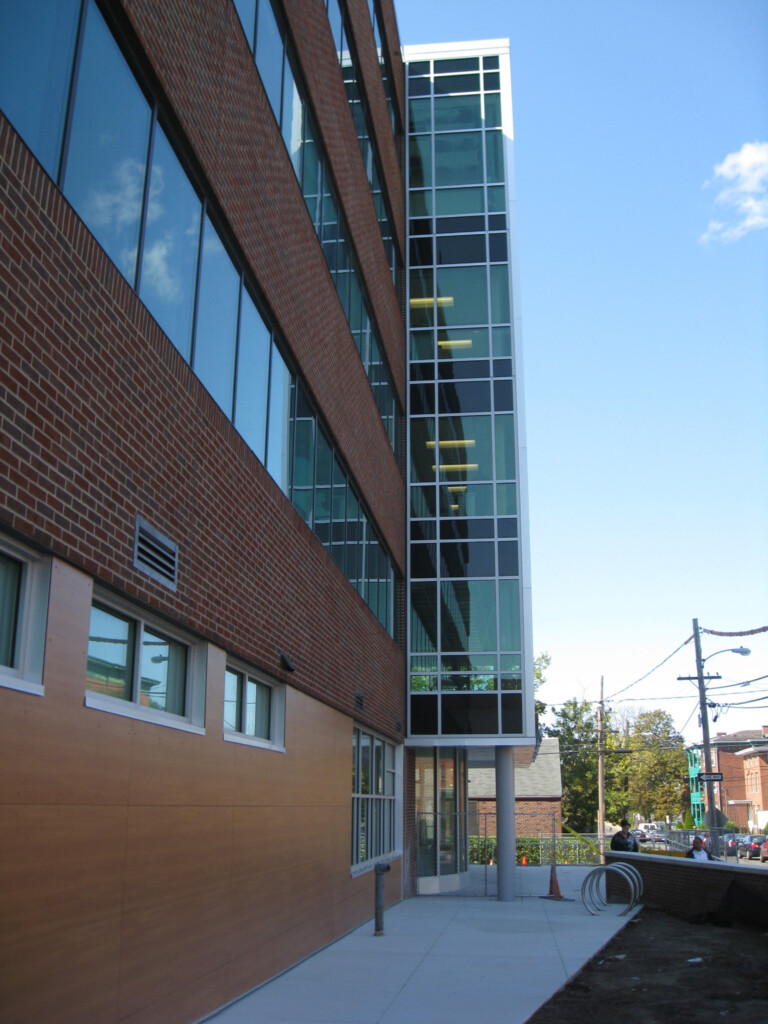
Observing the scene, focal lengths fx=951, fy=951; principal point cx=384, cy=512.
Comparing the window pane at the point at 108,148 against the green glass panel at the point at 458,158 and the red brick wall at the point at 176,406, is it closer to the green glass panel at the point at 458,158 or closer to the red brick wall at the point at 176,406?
the red brick wall at the point at 176,406

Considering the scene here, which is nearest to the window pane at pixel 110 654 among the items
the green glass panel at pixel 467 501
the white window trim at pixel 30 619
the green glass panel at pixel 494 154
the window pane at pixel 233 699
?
the white window trim at pixel 30 619

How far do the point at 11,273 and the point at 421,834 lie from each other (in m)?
18.9

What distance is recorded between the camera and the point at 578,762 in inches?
2980

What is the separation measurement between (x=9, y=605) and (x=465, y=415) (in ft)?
60.9

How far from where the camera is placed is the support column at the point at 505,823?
20328 millimetres

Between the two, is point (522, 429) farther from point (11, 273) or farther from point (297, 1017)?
point (11, 273)

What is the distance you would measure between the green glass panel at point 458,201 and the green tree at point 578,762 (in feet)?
173

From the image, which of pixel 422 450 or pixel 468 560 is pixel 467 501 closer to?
pixel 468 560

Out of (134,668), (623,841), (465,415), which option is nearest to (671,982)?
(134,668)

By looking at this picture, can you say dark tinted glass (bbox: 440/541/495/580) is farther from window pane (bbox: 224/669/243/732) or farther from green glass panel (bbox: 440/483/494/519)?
window pane (bbox: 224/669/243/732)

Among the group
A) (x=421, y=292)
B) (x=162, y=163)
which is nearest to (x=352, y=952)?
(x=162, y=163)

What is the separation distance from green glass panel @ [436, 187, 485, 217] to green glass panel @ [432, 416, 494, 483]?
577cm

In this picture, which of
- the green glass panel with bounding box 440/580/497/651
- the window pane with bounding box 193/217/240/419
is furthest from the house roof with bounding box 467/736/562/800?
the window pane with bounding box 193/217/240/419

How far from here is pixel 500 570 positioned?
22047 mm
